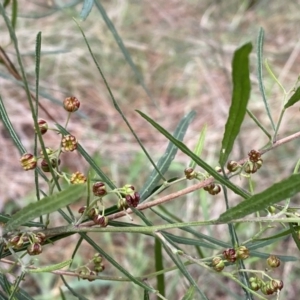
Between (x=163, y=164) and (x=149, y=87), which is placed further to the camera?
(x=149, y=87)

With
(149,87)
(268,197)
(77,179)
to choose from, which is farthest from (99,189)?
(149,87)

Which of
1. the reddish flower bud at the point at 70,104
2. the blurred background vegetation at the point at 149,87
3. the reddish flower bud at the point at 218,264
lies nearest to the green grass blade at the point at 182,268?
the reddish flower bud at the point at 218,264

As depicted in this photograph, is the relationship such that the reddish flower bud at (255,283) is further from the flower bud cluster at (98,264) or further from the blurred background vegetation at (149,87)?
the blurred background vegetation at (149,87)

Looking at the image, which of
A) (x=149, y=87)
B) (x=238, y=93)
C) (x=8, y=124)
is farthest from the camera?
(x=149, y=87)

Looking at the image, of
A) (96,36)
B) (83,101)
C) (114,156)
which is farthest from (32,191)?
(96,36)

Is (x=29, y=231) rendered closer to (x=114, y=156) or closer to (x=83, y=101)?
(x=114, y=156)

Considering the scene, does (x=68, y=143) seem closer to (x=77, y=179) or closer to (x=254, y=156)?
(x=77, y=179)
